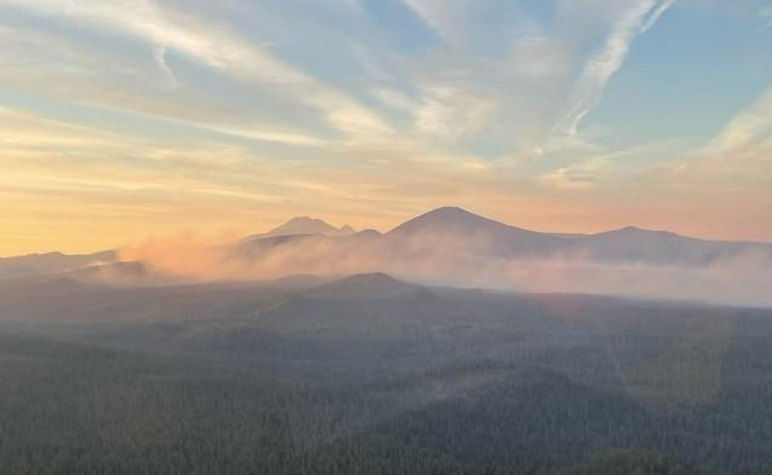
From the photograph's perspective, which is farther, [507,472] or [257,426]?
[257,426]

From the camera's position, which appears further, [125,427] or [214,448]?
[125,427]

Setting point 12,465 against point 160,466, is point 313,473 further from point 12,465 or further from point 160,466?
point 12,465

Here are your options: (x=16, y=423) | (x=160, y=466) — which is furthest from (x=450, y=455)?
(x=16, y=423)

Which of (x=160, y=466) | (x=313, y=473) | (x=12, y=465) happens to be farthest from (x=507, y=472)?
(x=12, y=465)

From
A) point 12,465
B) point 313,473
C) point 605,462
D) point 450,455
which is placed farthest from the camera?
point 450,455

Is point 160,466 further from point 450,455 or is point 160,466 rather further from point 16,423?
point 450,455

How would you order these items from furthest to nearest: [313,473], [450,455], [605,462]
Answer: [450,455]
[605,462]
[313,473]

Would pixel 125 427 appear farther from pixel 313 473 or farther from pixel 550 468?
pixel 550 468
